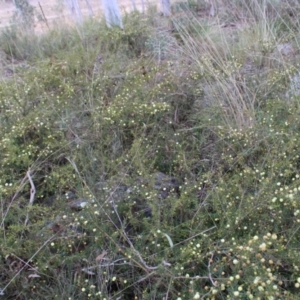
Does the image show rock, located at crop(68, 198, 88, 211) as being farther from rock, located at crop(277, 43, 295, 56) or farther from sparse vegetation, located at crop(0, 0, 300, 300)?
rock, located at crop(277, 43, 295, 56)

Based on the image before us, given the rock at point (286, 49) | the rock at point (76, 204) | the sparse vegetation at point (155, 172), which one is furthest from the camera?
the rock at point (286, 49)

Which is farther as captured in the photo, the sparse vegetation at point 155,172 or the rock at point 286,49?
the rock at point 286,49

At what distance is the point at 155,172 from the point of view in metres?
2.31

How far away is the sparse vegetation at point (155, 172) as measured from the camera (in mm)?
1732

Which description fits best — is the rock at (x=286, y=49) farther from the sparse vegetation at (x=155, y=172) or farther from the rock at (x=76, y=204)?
the rock at (x=76, y=204)

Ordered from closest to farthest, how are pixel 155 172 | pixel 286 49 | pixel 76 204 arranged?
pixel 76 204 < pixel 155 172 < pixel 286 49

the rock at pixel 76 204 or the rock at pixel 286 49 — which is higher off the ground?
the rock at pixel 286 49

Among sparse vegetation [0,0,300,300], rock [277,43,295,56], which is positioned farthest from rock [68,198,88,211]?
rock [277,43,295,56]

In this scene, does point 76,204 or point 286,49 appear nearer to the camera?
point 76,204

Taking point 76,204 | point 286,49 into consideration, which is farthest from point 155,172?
point 286,49

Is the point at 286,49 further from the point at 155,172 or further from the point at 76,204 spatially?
the point at 76,204

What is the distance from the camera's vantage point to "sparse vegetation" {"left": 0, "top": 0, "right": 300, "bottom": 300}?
5.68ft

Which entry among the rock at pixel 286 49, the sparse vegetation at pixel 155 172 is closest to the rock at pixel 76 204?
the sparse vegetation at pixel 155 172

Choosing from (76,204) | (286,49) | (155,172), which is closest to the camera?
(76,204)
